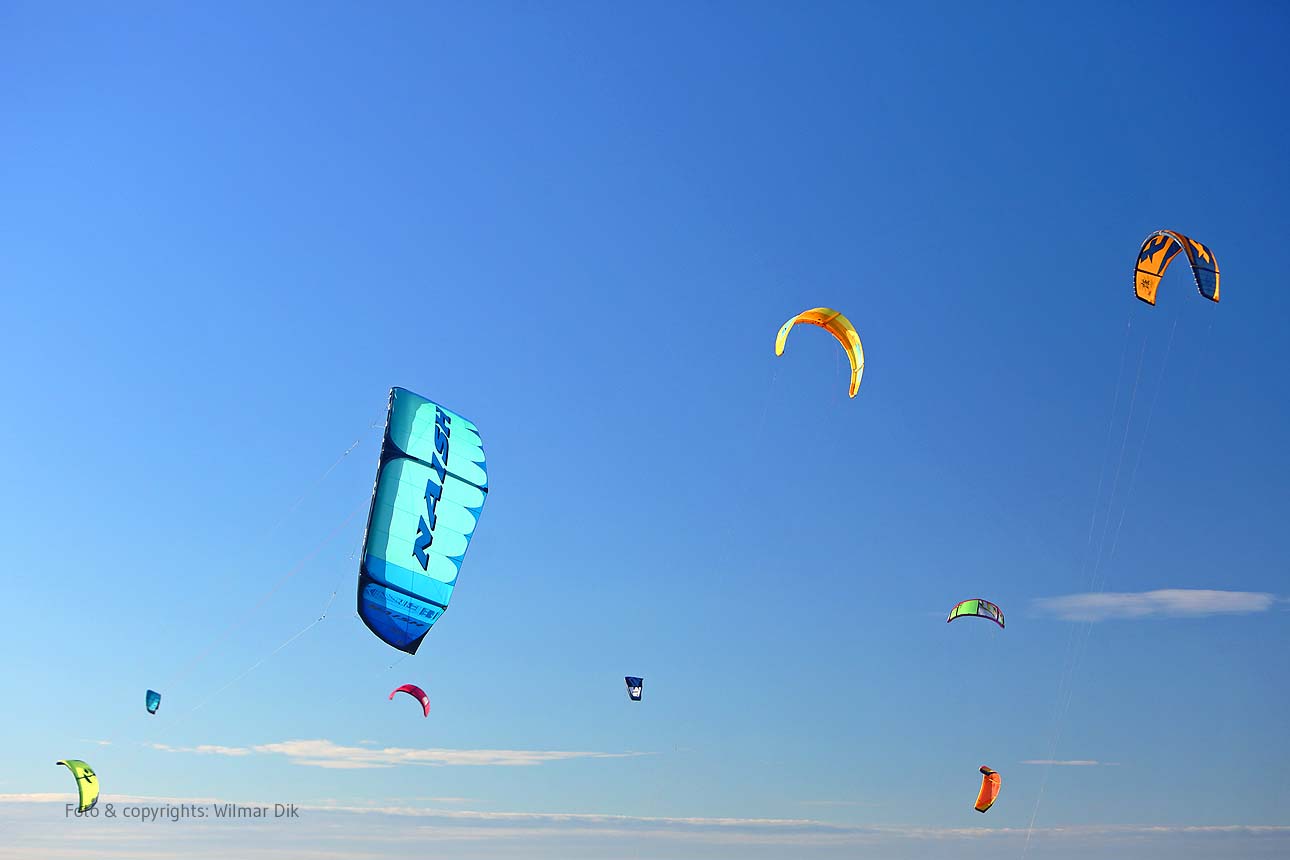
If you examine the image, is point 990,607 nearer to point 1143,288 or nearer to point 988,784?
point 988,784

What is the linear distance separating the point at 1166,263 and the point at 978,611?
46.6ft

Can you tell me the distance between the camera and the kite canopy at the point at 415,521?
25.9 meters

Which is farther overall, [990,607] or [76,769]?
[76,769]

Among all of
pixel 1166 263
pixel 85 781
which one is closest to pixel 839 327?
pixel 1166 263

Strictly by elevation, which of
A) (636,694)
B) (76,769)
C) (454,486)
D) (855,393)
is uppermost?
(855,393)

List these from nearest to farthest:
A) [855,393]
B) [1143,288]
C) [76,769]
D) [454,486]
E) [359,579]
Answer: [359,579] < [454,486] < [1143,288] < [855,393] < [76,769]

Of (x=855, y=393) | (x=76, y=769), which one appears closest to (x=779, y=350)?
(x=855, y=393)

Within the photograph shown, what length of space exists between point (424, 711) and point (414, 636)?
14.1m

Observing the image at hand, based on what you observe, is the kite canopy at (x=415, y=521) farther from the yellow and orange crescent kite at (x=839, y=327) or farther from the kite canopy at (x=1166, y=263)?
the kite canopy at (x=1166, y=263)

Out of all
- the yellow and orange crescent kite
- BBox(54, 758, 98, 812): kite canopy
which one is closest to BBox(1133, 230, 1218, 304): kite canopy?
the yellow and orange crescent kite

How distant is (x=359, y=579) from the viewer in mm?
25562

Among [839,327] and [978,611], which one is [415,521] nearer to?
[839,327]

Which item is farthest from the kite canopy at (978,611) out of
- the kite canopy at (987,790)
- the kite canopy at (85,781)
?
the kite canopy at (85,781)

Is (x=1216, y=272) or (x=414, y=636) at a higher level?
(x=1216, y=272)
